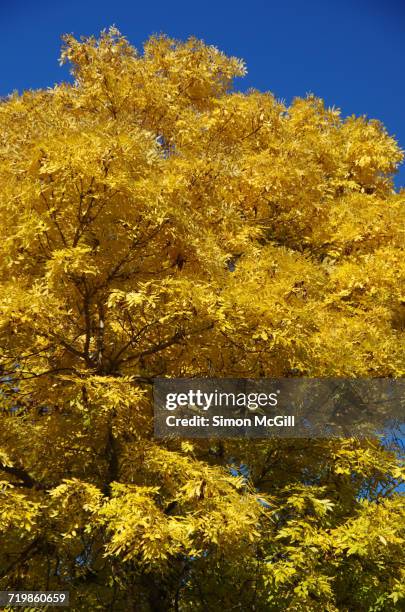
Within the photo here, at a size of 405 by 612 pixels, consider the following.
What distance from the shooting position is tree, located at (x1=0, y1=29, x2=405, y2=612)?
648 cm

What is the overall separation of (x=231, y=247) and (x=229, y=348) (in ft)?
7.98

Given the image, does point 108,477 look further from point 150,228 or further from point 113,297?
point 150,228

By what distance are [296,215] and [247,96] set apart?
3.12m

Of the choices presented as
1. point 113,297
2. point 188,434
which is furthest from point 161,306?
point 188,434

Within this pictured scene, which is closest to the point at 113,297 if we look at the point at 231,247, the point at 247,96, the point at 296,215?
the point at 231,247

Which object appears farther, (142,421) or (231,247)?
(231,247)

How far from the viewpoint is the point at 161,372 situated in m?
8.09

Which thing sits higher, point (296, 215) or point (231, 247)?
point (296, 215)

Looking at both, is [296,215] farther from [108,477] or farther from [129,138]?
[108,477]

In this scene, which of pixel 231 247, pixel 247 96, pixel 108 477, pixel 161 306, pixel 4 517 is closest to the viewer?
pixel 4 517

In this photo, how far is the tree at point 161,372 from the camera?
6480 mm

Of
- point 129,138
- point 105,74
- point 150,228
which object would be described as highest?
point 105,74

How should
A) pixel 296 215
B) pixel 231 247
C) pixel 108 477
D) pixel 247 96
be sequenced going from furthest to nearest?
pixel 247 96 < pixel 296 215 < pixel 231 247 < pixel 108 477

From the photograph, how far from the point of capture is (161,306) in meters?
6.85
